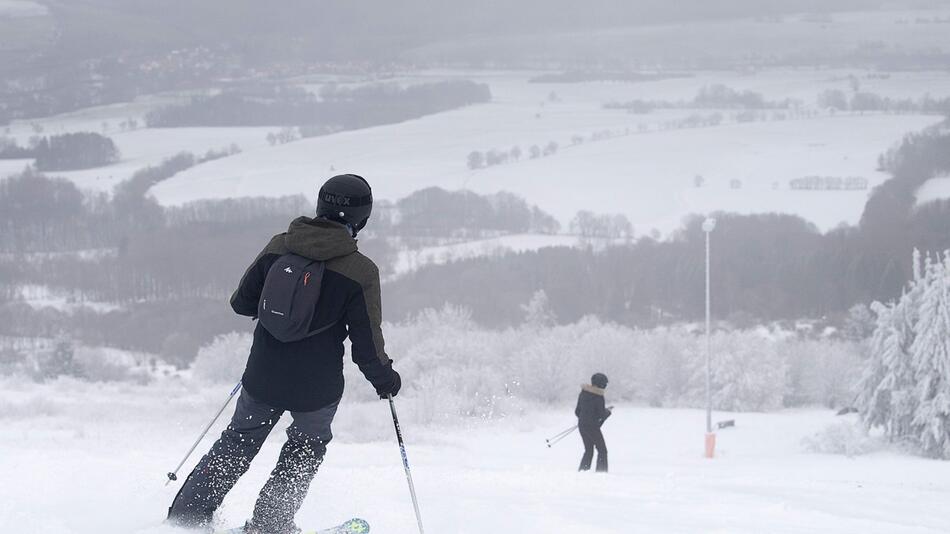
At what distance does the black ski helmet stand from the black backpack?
21cm

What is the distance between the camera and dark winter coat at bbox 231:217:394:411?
13.3ft

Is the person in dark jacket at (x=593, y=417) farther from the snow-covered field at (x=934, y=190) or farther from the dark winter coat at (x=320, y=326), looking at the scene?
the snow-covered field at (x=934, y=190)

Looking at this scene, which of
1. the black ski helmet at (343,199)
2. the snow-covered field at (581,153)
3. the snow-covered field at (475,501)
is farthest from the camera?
the snow-covered field at (581,153)

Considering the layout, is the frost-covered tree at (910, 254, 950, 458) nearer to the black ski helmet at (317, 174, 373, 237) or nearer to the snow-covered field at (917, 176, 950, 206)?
the black ski helmet at (317, 174, 373, 237)

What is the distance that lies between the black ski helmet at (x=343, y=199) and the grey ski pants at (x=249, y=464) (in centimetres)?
75

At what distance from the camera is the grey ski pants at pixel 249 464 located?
4.29 m

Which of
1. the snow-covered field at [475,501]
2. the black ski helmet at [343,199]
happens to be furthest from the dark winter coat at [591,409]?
the black ski helmet at [343,199]

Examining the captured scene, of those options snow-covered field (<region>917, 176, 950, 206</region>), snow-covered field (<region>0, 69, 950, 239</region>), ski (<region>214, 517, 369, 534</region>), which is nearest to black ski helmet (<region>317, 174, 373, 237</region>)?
ski (<region>214, 517, 369, 534</region>)

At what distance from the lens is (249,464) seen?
4.30m

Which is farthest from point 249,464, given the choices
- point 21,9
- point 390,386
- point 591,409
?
point 21,9

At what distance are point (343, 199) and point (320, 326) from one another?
479 millimetres

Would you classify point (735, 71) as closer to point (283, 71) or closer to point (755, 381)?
point (283, 71)

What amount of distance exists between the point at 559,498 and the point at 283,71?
3472 inches

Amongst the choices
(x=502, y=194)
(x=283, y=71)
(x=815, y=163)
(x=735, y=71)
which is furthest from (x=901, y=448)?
(x=735, y=71)
